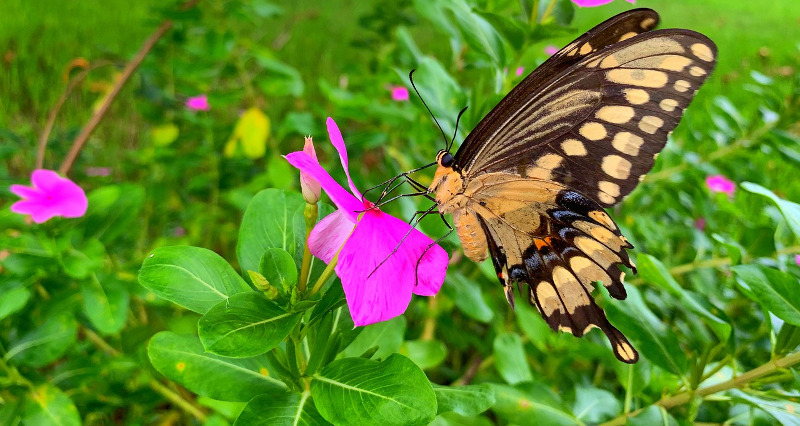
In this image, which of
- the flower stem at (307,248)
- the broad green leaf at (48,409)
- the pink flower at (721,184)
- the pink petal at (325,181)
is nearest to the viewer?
the pink petal at (325,181)

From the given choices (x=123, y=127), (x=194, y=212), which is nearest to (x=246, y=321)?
(x=194, y=212)

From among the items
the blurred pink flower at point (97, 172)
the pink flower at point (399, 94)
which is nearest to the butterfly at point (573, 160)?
the pink flower at point (399, 94)

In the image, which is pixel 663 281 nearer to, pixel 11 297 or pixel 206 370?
pixel 206 370

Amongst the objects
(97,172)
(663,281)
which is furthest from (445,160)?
(97,172)

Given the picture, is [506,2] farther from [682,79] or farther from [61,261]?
[61,261]

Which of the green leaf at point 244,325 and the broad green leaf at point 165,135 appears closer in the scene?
the green leaf at point 244,325

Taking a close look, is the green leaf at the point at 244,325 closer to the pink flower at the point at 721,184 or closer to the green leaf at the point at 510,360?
the green leaf at the point at 510,360

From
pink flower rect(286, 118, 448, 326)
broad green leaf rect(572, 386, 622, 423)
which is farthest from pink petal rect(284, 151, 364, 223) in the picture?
broad green leaf rect(572, 386, 622, 423)
